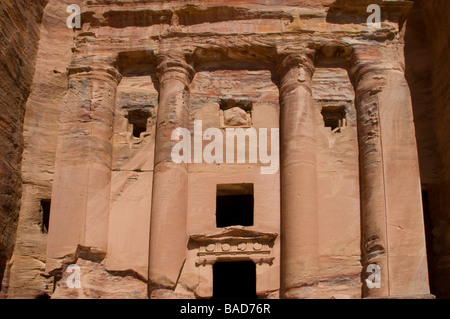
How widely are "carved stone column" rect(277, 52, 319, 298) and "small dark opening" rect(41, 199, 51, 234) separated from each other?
450 cm

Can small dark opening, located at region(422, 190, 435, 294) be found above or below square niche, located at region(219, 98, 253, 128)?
below

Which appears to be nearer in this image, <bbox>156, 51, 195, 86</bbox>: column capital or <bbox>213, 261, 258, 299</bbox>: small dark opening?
<bbox>156, 51, 195, 86</bbox>: column capital

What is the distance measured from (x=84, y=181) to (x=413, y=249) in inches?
225

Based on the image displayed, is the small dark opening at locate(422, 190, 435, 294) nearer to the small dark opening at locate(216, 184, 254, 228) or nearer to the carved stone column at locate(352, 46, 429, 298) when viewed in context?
the carved stone column at locate(352, 46, 429, 298)

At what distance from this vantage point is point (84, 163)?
12875mm

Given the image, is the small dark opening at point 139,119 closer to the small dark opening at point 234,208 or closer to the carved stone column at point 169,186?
the carved stone column at point 169,186

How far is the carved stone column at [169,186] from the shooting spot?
12125 mm

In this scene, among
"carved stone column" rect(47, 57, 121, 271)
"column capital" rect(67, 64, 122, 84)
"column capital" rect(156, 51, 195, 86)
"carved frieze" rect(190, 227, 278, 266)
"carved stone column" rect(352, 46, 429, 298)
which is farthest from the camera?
"column capital" rect(67, 64, 122, 84)

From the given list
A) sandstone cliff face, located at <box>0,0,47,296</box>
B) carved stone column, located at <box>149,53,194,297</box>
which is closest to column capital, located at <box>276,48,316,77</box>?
carved stone column, located at <box>149,53,194,297</box>

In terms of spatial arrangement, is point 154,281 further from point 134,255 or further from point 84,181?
point 84,181

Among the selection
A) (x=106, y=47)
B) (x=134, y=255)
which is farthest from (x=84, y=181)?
(x=106, y=47)

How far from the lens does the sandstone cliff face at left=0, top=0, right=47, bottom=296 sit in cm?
1275

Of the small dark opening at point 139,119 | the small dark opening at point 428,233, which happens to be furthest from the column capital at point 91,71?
the small dark opening at point 428,233
